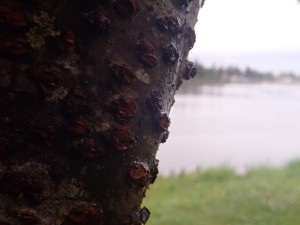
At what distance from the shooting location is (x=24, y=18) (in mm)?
807

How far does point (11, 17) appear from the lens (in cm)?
79

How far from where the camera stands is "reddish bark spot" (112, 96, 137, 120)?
91cm

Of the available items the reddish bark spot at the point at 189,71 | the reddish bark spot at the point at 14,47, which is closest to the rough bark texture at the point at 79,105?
the reddish bark spot at the point at 14,47

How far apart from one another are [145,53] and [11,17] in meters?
0.29

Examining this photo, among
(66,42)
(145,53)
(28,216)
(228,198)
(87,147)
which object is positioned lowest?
(28,216)

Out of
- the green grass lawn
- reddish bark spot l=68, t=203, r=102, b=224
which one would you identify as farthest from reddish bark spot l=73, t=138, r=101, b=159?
the green grass lawn

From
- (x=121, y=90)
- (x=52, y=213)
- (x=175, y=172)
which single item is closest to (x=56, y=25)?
(x=121, y=90)

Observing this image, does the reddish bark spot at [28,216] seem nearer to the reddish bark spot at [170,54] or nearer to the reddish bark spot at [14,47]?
the reddish bark spot at [14,47]

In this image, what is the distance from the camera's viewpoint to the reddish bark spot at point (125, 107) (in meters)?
0.91

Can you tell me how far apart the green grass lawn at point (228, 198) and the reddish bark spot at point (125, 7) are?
253 inches

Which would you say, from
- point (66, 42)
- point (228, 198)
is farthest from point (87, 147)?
point (228, 198)

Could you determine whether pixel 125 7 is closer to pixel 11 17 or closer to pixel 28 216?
pixel 11 17

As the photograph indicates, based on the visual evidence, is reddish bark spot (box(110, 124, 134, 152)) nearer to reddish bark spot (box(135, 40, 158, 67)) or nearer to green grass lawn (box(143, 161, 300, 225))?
reddish bark spot (box(135, 40, 158, 67))

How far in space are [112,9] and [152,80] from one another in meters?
0.18
